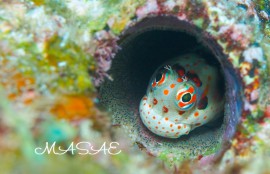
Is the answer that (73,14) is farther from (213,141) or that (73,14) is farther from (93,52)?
(213,141)

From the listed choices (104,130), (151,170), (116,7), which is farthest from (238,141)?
(116,7)

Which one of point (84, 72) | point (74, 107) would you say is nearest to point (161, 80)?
point (84, 72)

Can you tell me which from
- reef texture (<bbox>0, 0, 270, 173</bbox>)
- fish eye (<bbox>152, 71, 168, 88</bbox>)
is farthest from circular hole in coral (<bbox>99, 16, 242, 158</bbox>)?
reef texture (<bbox>0, 0, 270, 173</bbox>)

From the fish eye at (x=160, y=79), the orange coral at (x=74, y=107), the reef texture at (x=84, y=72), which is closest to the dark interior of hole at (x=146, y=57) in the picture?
the fish eye at (x=160, y=79)

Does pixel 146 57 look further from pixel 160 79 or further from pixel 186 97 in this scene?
pixel 186 97

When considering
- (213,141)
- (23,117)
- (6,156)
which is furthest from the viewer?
(213,141)

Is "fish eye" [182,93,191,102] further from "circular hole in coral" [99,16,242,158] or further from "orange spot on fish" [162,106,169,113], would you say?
"circular hole in coral" [99,16,242,158]

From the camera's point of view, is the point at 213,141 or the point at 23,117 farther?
the point at 213,141
